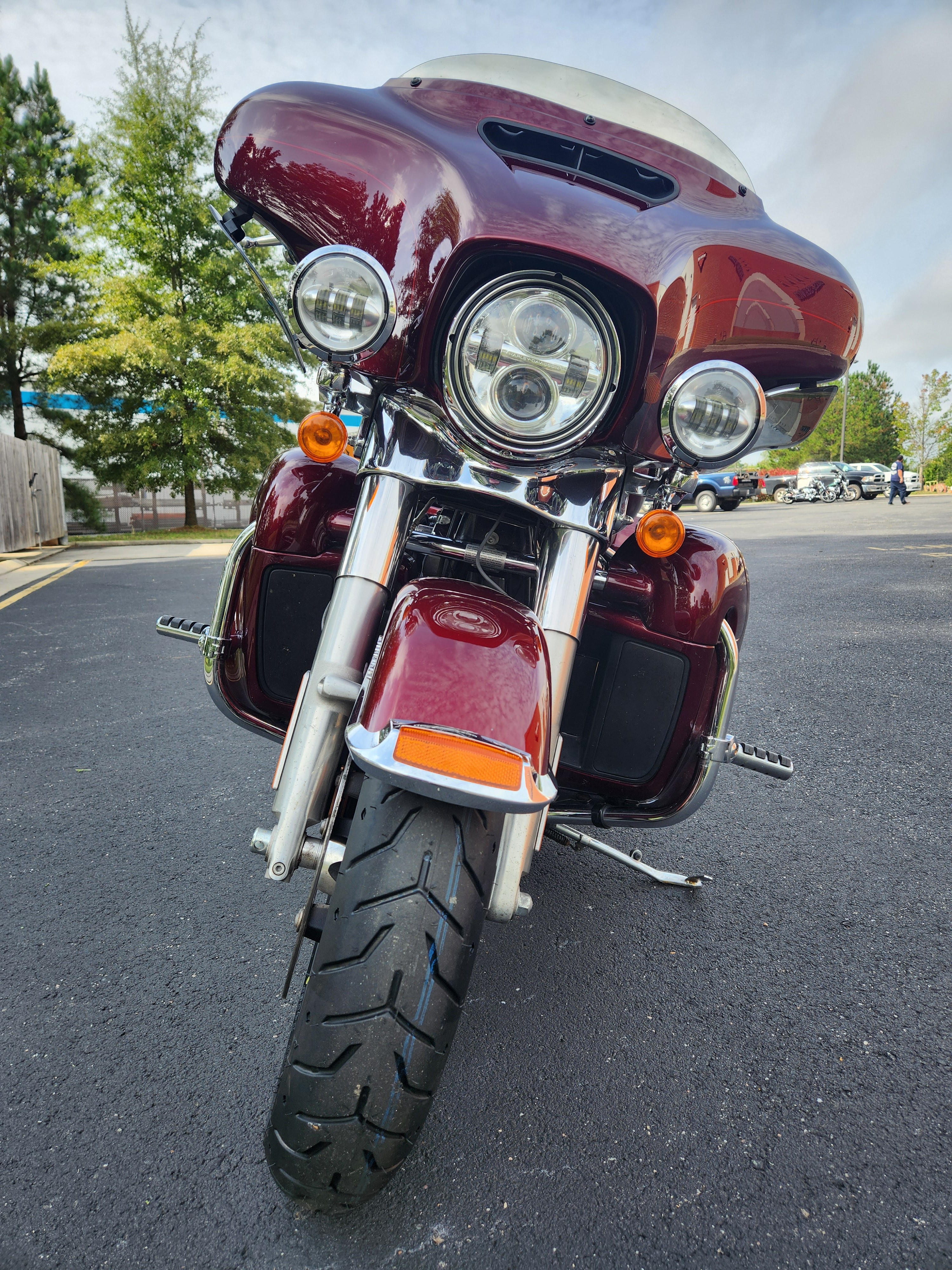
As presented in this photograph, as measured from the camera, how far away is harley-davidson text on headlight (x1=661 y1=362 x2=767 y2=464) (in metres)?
1.41

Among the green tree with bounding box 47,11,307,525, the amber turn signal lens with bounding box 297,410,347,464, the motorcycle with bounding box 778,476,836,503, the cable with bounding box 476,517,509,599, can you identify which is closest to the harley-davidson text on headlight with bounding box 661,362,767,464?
the cable with bounding box 476,517,509,599

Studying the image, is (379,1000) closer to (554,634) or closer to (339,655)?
(339,655)

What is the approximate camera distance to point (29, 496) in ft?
42.4

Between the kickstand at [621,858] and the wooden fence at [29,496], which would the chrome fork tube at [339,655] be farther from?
the wooden fence at [29,496]

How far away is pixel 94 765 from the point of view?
3.18 m

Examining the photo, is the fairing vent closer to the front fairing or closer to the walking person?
the front fairing

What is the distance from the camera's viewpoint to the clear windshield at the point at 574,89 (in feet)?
5.46

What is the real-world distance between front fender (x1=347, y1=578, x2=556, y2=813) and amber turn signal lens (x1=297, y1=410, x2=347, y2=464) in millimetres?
394

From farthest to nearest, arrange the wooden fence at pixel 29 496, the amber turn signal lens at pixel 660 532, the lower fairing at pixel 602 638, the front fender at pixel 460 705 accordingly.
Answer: the wooden fence at pixel 29 496 → the lower fairing at pixel 602 638 → the amber turn signal lens at pixel 660 532 → the front fender at pixel 460 705

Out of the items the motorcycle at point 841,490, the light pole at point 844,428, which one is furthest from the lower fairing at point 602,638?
the light pole at point 844,428

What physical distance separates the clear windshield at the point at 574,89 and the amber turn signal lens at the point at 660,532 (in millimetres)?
840

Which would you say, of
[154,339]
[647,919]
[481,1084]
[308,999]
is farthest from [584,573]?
[154,339]

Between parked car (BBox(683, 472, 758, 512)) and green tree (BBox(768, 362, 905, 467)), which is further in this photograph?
green tree (BBox(768, 362, 905, 467))

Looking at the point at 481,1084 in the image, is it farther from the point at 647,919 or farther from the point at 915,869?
the point at 915,869
